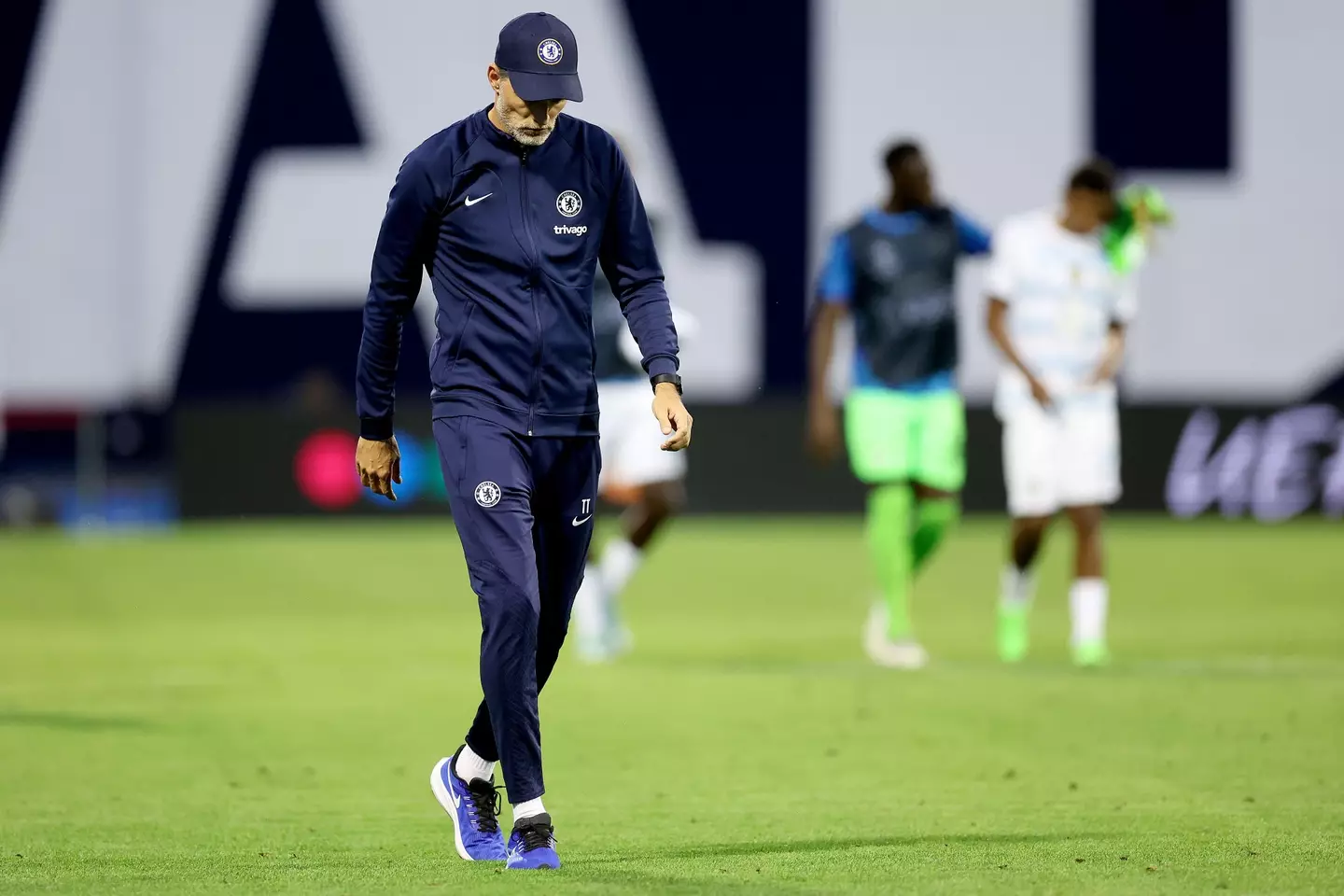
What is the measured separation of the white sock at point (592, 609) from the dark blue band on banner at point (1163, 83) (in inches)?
662

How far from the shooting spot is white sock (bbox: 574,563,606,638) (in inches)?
504

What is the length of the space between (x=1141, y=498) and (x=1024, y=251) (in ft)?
43.3

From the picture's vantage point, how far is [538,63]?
6.11m

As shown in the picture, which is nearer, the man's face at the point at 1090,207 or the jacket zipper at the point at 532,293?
the jacket zipper at the point at 532,293

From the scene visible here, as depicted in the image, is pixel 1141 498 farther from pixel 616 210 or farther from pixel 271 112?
pixel 616 210

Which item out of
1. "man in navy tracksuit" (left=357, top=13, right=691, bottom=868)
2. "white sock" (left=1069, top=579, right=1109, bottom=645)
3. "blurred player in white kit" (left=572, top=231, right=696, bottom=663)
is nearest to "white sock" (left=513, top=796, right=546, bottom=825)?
"man in navy tracksuit" (left=357, top=13, right=691, bottom=868)

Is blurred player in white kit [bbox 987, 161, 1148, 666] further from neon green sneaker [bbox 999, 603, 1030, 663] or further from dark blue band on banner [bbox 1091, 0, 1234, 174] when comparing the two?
dark blue band on banner [bbox 1091, 0, 1234, 174]

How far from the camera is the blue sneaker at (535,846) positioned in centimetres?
619

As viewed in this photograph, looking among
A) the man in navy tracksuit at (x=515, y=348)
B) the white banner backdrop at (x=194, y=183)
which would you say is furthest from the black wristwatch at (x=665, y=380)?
the white banner backdrop at (x=194, y=183)

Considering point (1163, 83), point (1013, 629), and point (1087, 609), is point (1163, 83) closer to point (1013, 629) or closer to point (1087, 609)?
point (1013, 629)

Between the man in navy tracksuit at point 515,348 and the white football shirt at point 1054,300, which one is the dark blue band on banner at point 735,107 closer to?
the white football shirt at point 1054,300

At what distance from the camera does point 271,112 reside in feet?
92.0

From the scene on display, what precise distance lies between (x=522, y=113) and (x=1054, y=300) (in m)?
6.34

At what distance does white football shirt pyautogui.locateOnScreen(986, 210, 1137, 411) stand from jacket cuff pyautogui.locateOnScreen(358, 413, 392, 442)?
244 inches
